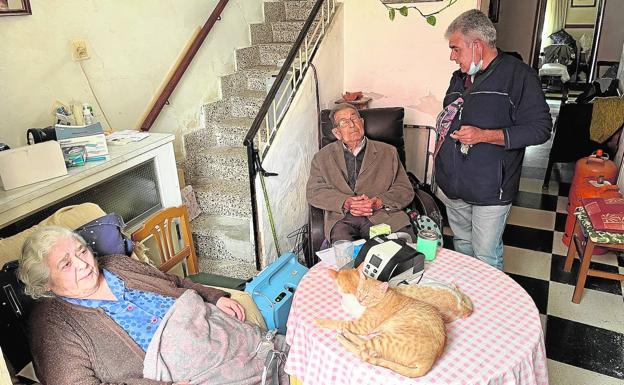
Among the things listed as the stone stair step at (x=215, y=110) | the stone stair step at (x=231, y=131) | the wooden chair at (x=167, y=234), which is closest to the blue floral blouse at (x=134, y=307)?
the wooden chair at (x=167, y=234)

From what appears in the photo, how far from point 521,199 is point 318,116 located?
6.40ft

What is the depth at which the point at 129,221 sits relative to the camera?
7.19 feet

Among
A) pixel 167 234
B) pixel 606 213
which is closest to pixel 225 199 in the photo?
pixel 167 234

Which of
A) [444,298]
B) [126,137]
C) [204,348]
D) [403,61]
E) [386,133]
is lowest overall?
[204,348]

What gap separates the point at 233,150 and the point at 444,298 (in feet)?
7.91

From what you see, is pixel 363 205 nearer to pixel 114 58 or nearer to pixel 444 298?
pixel 444 298

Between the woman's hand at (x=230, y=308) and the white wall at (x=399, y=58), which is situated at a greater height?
the white wall at (x=399, y=58)

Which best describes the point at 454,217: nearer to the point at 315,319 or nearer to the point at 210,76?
the point at 315,319

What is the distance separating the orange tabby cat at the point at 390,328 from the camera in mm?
1113

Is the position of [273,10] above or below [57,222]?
above

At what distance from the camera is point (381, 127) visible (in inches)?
108

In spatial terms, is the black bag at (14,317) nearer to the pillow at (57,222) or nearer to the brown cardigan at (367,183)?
the pillow at (57,222)

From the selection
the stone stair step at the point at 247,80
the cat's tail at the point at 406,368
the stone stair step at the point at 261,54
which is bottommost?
the cat's tail at the point at 406,368

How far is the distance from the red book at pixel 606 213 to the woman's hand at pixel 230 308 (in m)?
1.87
